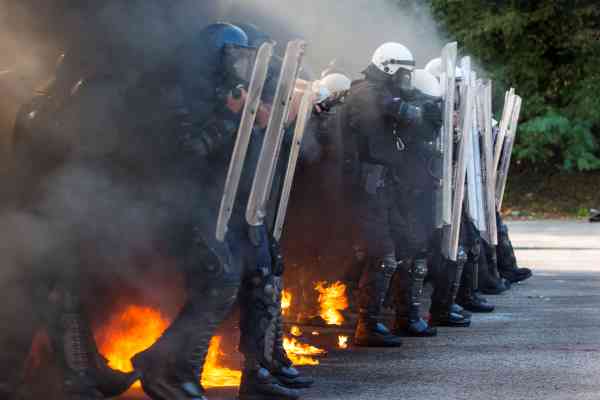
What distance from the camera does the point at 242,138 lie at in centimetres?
552

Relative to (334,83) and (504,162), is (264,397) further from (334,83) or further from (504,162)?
(504,162)

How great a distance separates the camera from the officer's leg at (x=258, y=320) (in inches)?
234

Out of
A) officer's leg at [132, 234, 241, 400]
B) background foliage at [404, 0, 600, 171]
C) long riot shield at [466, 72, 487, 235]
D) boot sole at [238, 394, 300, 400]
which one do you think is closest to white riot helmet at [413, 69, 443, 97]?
long riot shield at [466, 72, 487, 235]

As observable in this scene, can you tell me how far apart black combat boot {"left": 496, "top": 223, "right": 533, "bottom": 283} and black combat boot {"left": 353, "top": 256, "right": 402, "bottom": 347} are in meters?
4.64

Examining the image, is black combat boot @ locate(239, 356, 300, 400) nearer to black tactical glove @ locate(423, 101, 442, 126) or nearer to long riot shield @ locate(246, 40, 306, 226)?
long riot shield @ locate(246, 40, 306, 226)

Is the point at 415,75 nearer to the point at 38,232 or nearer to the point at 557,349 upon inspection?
the point at 557,349

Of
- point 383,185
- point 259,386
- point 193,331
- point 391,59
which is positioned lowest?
point 259,386

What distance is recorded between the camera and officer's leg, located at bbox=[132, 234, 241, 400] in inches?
215

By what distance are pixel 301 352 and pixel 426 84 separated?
8.20 ft

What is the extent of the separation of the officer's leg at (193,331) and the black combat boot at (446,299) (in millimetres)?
3819

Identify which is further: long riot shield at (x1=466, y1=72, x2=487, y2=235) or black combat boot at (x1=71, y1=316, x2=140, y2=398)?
long riot shield at (x1=466, y1=72, x2=487, y2=235)

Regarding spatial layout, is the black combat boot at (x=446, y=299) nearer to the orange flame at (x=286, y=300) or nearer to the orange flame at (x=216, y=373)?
the orange flame at (x=286, y=300)

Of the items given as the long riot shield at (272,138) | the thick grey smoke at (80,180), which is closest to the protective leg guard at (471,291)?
the thick grey smoke at (80,180)

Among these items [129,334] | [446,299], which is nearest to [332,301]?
[446,299]
